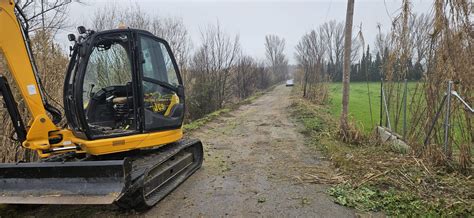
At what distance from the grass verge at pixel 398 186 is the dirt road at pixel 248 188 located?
36cm

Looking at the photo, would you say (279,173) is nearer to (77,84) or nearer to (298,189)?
(298,189)

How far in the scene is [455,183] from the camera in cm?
439

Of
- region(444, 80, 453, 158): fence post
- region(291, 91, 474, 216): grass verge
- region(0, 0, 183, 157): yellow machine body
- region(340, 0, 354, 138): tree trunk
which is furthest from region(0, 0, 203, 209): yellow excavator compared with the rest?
region(340, 0, 354, 138): tree trunk

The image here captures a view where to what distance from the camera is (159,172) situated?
448 cm

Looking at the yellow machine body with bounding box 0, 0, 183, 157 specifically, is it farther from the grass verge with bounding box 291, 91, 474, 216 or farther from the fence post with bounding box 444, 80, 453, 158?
the fence post with bounding box 444, 80, 453, 158

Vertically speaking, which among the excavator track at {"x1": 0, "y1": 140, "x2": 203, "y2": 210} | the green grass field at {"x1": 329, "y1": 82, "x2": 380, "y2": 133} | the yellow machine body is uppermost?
the yellow machine body

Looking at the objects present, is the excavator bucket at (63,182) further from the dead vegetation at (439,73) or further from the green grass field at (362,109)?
the green grass field at (362,109)

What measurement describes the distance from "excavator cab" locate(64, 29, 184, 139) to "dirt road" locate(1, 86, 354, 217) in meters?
1.03

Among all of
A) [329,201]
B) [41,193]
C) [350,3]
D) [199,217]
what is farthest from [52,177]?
[350,3]

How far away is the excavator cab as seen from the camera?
4.02 metres

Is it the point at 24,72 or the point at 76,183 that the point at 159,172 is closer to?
the point at 76,183

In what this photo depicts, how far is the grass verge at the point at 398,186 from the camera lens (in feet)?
12.5

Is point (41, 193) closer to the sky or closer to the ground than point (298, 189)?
closer to the sky

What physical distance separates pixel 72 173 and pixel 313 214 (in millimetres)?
2822
